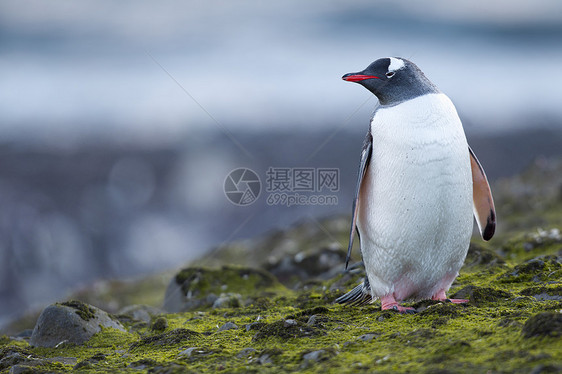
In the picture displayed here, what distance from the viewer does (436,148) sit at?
525 centimetres

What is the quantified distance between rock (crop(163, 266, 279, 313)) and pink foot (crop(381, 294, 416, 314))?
257cm

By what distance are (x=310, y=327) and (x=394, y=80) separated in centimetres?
241

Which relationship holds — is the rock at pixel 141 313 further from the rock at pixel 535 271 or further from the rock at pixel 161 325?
the rock at pixel 535 271

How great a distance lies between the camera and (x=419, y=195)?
5309 millimetres

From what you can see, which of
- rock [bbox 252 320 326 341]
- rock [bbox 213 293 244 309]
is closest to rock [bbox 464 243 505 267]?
rock [bbox 213 293 244 309]

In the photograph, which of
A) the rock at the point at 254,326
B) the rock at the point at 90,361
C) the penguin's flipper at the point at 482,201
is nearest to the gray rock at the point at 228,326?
the rock at the point at 254,326

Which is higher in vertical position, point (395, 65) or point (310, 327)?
point (395, 65)

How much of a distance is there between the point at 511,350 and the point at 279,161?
119ft

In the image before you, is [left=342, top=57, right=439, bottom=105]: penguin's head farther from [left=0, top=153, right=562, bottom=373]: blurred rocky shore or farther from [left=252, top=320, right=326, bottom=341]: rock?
[left=252, top=320, right=326, bottom=341]: rock

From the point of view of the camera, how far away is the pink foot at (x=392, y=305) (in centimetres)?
514

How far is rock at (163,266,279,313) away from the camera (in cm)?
785

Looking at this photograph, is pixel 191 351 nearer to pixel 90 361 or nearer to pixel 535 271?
pixel 90 361

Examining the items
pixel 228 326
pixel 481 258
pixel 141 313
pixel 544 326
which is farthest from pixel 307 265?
pixel 544 326

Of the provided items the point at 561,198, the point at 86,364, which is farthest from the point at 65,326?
the point at 561,198
